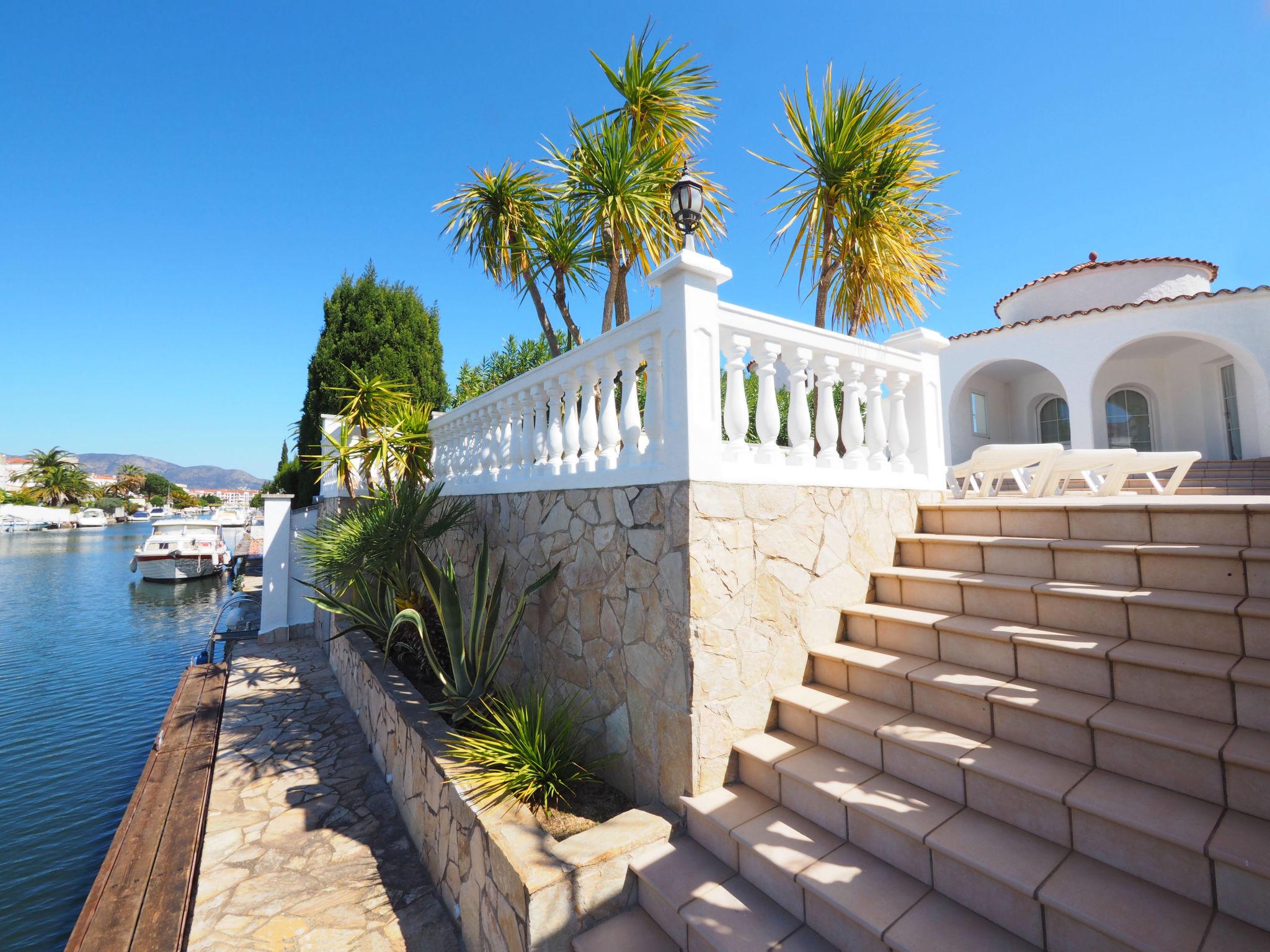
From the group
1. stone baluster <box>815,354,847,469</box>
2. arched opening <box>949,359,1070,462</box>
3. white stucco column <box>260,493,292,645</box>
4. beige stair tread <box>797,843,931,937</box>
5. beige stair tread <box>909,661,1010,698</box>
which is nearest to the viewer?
beige stair tread <box>797,843,931,937</box>

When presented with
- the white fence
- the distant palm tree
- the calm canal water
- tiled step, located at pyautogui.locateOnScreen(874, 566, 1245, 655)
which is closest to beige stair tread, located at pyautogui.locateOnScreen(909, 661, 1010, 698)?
tiled step, located at pyautogui.locateOnScreen(874, 566, 1245, 655)

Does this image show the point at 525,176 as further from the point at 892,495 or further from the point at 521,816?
the point at 521,816

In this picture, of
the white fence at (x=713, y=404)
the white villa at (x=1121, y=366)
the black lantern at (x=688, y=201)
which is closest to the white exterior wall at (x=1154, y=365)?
the white villa at (x=1121, y=366)

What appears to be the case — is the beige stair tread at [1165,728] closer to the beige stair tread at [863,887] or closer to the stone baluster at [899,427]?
the beige stair tread at [863,887]

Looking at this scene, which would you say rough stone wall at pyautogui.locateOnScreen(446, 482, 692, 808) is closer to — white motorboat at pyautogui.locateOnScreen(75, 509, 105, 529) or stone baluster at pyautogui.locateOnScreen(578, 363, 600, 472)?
stone baluster at pyautogui.locateOnScreen(578, 363, 600, 472)

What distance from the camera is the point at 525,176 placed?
264 inches

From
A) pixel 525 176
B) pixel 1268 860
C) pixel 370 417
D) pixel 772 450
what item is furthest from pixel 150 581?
pixel 1268 860

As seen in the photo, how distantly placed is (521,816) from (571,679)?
0.92 m

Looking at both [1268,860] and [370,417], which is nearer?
[1268,860]

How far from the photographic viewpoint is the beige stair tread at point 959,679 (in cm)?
246

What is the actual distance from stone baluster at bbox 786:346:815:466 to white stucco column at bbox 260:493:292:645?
349 inches

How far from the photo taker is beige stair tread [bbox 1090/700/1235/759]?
1.86 metres

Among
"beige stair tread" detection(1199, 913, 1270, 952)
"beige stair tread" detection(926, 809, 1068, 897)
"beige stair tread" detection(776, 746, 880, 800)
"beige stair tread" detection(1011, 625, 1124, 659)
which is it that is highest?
"beige stair tread" detection(1011, 625, 1124, 659)

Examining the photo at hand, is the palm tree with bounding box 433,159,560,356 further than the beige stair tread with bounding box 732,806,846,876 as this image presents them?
Yes
